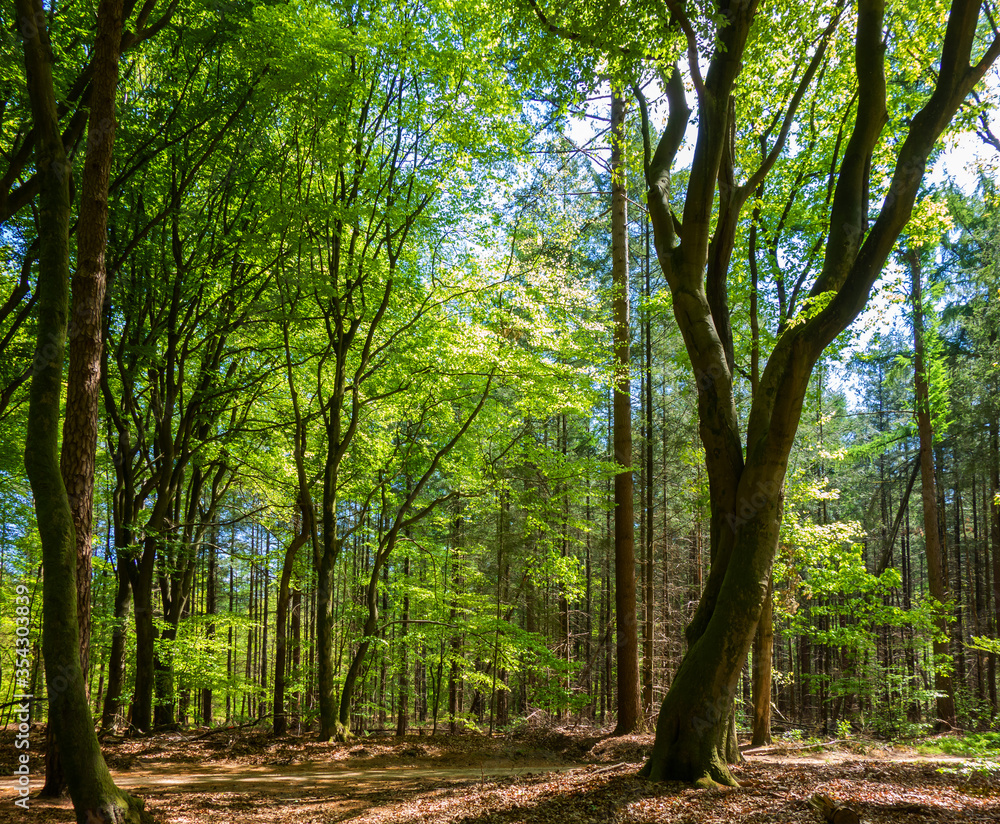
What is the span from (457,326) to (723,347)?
226 inches

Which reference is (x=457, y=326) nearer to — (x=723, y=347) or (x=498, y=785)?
(x=723, y=347)

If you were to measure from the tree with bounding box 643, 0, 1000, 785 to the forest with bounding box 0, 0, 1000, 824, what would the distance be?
0.11ft

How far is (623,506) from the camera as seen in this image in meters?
11.2

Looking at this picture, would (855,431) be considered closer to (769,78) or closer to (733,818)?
(769,78)

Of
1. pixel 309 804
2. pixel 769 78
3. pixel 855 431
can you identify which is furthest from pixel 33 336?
pixel 855 431

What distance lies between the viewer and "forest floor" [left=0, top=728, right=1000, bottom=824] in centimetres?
426

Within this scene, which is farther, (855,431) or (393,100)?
(855,431)

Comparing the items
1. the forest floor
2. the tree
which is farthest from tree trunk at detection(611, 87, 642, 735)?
the tree

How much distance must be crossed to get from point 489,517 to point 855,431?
23.0 metres

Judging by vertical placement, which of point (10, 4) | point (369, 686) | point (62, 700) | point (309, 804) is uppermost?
point (10, 4)

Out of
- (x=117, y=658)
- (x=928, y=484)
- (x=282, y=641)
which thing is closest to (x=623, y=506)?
(x=282, y=641)

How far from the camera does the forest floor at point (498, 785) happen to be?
426 cm

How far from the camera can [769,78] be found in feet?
25.7

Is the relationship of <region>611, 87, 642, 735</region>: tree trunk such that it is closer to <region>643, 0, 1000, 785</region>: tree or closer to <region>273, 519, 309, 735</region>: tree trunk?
<region>643, 0, 1000, 785</region>: tree
